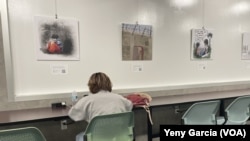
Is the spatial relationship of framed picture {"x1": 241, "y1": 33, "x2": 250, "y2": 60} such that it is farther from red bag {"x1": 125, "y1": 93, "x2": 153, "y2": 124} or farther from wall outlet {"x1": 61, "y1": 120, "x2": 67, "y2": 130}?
wall outlet {"x1": 61, "y1": 120, "x2": 67, "y2": 130}

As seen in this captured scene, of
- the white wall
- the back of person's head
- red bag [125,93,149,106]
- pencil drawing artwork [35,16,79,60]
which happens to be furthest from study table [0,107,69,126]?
red bag [125,93,149,106]

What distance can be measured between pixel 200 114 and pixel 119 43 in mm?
1324

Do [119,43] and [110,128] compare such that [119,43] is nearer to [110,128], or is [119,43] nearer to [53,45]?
[53,45]

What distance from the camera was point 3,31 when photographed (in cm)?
221

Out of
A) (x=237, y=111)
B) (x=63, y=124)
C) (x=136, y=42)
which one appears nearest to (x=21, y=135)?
(x=63, y=124)

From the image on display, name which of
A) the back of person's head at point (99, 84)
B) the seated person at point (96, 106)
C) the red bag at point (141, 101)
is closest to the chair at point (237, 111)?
the red bag at point (141, 101)

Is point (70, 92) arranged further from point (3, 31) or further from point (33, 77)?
point (3, 31)

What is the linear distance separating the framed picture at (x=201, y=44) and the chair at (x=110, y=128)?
192 cm

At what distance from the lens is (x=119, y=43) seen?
2824mm

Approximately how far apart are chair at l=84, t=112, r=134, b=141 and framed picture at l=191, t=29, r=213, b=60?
192 cm

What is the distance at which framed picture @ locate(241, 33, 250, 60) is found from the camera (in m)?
3.77

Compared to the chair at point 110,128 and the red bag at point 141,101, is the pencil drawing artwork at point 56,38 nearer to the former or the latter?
the red bag at point 141,101

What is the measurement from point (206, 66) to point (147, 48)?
1.13m

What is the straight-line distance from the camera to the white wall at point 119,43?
235cm
